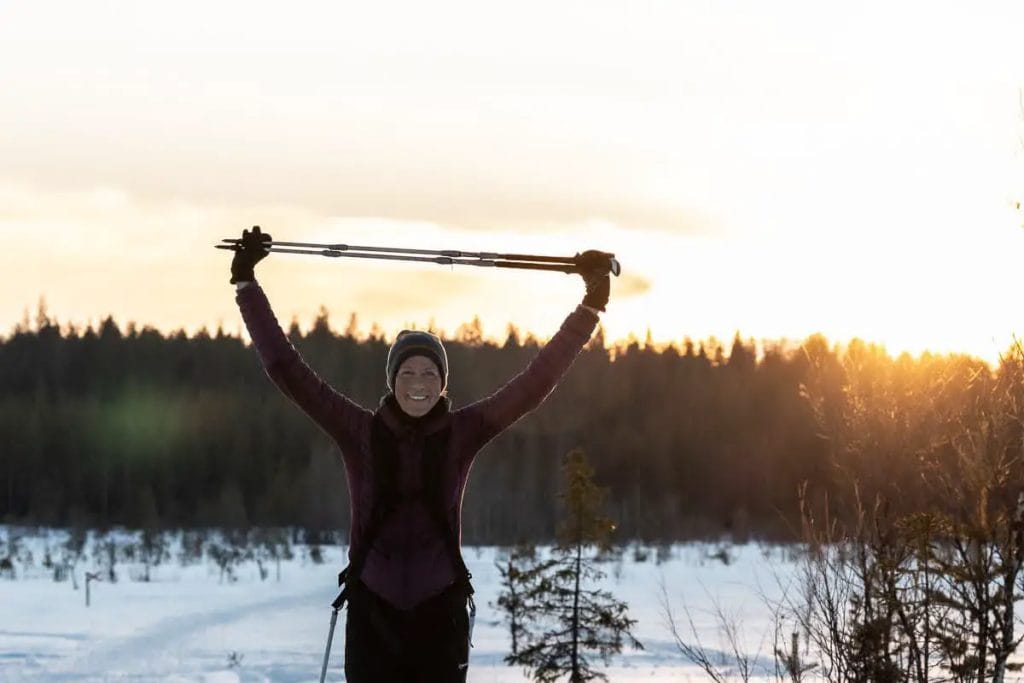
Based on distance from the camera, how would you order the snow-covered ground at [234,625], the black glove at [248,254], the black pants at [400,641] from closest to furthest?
the black pants at [400,641]
the black glove at [248,254]
the snow-covered ground at [234,625]

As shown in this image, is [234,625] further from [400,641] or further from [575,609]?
[400,641]

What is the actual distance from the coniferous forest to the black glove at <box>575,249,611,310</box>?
45768mm

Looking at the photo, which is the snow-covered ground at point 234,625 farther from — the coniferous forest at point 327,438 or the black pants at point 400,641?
the coniferous forest at point 327,438

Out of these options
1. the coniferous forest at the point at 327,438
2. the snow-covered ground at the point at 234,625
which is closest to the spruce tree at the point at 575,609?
the snow-covered ground at the point at 234,625

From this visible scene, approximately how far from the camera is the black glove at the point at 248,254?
3.71m

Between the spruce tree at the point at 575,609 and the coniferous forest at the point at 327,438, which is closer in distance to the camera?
the spruce tree at the point at 575,609

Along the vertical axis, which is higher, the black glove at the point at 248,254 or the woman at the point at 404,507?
the black glove at the point at 248,254

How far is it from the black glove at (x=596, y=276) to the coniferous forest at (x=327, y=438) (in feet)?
150

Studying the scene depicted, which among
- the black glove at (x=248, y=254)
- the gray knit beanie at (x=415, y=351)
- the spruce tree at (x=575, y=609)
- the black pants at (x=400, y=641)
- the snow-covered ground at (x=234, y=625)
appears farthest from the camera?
the spruce tree at (x=575, y=609)

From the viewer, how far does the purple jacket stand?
340 centimetres

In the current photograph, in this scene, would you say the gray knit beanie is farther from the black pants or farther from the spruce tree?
the spruce tree

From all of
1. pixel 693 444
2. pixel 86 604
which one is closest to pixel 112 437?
pixel 693 444

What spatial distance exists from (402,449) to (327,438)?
6103cm

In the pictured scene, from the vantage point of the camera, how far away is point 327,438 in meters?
63.6
